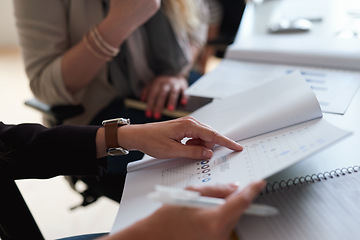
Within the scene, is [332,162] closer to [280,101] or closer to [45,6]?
[280,101]

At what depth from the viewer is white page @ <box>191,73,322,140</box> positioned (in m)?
0.57

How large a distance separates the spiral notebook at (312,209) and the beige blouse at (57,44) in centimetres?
69

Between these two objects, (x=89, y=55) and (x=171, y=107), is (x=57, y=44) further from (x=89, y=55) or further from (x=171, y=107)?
(x=171, y=107)

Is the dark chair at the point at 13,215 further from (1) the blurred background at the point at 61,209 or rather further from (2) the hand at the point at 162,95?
A: (1) the blurred background at the point at 61,209

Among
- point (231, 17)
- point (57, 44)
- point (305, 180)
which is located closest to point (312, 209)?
point (305, 180)

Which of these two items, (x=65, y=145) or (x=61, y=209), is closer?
(x=65, y=145)

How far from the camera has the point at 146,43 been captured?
1133 mm

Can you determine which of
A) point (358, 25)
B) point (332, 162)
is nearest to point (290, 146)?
point (332, 162)

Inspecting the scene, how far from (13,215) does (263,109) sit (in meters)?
0.51

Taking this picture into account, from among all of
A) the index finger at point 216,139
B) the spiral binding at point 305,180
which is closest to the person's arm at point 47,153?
the index finger at point 216,139

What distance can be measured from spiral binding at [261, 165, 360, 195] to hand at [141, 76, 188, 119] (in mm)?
518

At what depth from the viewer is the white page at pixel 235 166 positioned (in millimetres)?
454

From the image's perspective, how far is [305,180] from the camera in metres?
0.50

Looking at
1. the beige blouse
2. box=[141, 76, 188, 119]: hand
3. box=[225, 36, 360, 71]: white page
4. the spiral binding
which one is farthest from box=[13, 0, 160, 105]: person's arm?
the spiral binding
